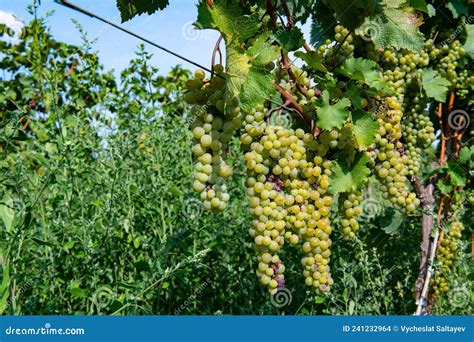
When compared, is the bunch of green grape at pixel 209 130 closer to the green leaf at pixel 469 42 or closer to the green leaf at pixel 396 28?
the green leaf at pixel 396 28

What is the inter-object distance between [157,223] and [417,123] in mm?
1228

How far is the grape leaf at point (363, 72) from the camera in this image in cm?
175

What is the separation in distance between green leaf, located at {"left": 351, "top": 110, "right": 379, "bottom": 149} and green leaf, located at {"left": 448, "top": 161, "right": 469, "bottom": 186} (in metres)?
1.20

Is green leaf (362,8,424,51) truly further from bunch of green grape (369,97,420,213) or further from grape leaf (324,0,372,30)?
bunch of green grape (369,97,420,213)

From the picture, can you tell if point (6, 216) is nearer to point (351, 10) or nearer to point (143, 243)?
point (143, 243)

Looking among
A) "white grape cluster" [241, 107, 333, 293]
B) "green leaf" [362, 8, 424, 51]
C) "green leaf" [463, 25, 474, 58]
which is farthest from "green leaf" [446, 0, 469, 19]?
"white grape cluster" [241, 107, 333, 293]

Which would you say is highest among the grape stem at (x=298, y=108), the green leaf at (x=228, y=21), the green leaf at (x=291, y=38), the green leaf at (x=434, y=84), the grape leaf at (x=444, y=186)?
the green leaf at (x=434, y=84)

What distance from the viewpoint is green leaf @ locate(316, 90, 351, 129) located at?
5.54 feet

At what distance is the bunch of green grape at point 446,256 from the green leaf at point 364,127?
48.4 inches

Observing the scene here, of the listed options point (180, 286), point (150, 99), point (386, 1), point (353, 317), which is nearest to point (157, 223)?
point (180, 286)

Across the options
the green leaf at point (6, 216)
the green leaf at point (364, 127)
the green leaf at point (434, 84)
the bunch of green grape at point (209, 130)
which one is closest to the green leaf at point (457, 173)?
the green leaf at point (434, 84)

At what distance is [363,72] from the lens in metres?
1.81

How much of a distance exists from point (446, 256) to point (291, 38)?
163cm

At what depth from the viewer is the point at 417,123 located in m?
2.71
